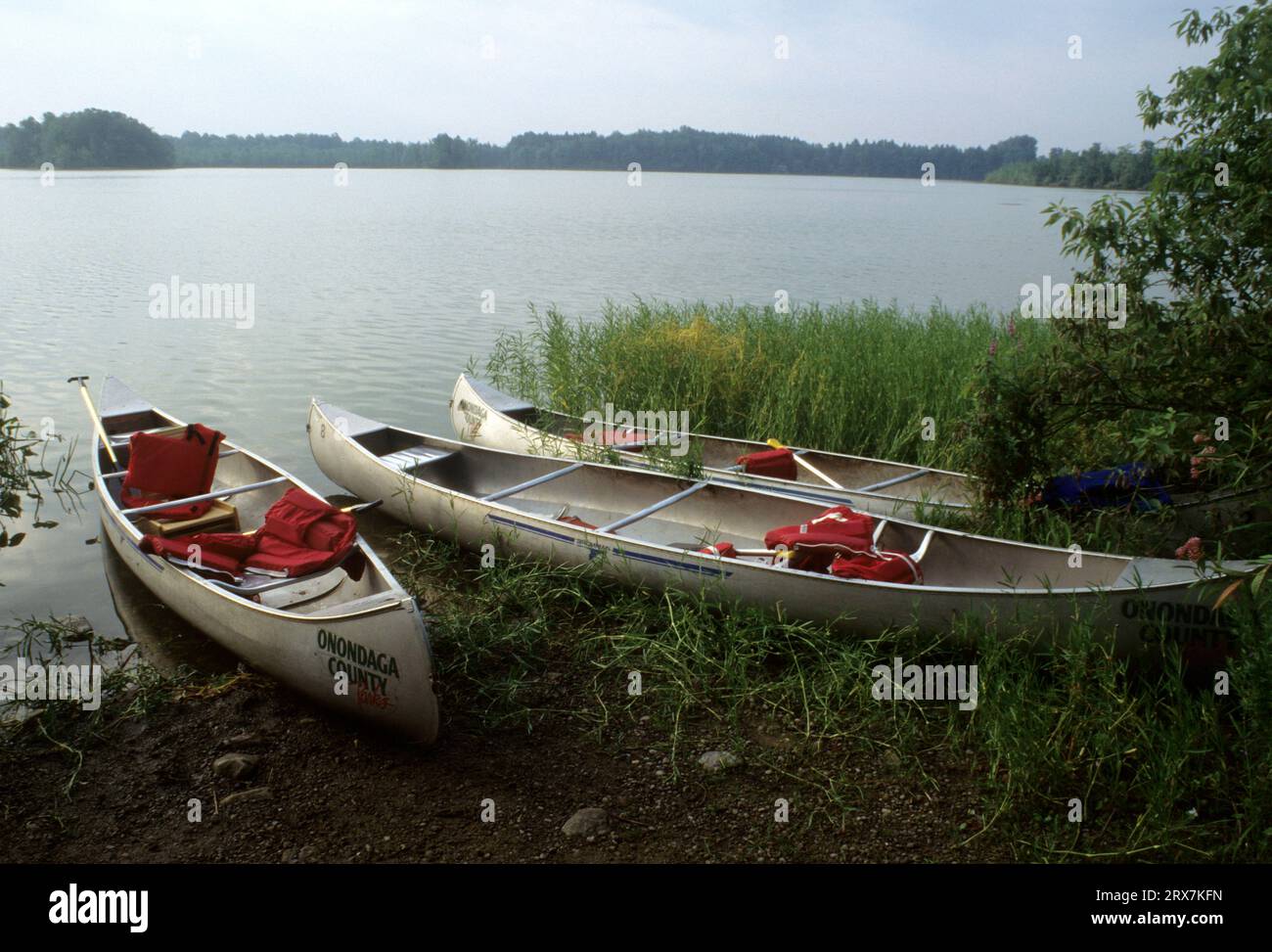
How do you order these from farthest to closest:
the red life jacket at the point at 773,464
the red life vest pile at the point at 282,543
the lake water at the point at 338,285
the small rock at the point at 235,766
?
the lake water at the point at 338,285 < the red life jacket at the point at 773,464 < the red life vest pile at the point at 282,543 < the small rock at the point at 235,766

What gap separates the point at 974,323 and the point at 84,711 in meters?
9.60

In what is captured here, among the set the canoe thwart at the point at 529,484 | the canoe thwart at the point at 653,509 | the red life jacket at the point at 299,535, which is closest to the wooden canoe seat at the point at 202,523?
the red life jacket at the point at 299,535

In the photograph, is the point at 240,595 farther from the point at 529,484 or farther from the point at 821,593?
the point at 821,593

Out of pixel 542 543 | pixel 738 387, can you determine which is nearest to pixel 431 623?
pixel 542 543

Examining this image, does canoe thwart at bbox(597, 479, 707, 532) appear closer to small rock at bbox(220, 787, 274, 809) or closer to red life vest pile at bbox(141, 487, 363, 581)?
red life vest pile at bbox(141, 487, 363, 581)

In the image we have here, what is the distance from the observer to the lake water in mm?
10727

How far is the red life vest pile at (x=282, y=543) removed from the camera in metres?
5.21

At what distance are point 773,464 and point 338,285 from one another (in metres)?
15.5

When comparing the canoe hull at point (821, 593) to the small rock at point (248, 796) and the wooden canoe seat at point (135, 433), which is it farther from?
the small rock at point (248, 796)

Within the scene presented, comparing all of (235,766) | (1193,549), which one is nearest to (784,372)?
(1193,549)

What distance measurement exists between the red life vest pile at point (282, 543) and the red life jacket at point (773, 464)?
2.94 metres

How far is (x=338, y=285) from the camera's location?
66.3 feet

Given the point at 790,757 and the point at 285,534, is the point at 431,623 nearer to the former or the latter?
the point at 285,534
